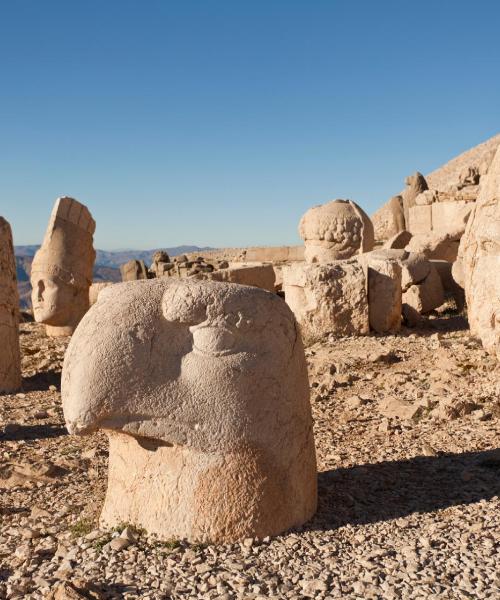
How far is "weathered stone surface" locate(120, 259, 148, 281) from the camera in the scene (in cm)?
1556


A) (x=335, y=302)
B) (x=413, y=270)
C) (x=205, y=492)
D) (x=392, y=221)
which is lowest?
(x=205, y=492)

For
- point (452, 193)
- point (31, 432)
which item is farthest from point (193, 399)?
point (452, 193)

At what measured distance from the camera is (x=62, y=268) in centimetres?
1029

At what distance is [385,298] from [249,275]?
3550 millimetres

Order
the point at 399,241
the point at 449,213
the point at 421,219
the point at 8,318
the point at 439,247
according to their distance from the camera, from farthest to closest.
A: the point at 421,219 < the point at 449,213 < the point at 399,241 < the point at 439,247 < the point at 8,318

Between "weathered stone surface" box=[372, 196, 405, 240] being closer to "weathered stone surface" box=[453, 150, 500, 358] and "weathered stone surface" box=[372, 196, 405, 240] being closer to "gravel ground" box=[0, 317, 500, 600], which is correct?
"weathered stone surface" box=[453, 150, 500, 358]

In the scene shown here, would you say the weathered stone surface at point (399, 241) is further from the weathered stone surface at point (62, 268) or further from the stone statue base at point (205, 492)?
the stone statue base at point (205, 492)

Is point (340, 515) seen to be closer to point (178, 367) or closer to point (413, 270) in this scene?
point (178, 367)

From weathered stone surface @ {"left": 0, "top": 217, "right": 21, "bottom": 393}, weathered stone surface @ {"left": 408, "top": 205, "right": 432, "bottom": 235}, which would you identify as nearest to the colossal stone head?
weathered stone surface @ {"left": 0, "top": 217, "right": 21, "bottom": 393}

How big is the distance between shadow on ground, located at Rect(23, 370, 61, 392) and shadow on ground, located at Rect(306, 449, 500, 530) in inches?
168

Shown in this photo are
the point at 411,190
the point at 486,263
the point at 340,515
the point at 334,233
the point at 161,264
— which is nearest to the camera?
the point at 340,515

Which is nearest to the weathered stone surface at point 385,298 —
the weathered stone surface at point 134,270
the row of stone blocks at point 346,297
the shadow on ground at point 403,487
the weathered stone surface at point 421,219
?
the row of stone blocks at point 346,297

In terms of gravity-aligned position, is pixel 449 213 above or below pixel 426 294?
above

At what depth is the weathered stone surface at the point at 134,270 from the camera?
15562mm
